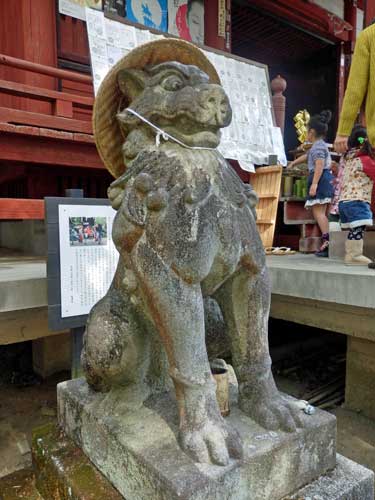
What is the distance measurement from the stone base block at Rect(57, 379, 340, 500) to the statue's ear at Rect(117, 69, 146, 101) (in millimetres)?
1033

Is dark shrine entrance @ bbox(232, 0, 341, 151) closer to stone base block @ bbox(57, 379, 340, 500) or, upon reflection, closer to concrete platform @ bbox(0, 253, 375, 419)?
concrete platform @ bbox(0, 253, 375, 419)

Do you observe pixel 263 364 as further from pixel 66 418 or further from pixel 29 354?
pixel 29 354

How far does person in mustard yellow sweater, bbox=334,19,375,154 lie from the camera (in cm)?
266

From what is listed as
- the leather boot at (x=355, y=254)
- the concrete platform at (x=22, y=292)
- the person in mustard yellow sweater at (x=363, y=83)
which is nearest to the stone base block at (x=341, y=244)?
the leather boot at (x=355, y=254)

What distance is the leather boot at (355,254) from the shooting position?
121 inches

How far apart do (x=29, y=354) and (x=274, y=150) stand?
3706 mm

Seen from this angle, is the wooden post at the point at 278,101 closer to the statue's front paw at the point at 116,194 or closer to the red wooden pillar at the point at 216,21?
the red wooden pillar at the point at 216,21

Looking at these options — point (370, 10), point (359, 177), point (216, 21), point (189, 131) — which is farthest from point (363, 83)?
point (370, 10)

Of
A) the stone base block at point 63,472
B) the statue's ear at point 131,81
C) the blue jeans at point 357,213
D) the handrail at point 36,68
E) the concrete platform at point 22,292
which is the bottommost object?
the stone base block at point 63,472

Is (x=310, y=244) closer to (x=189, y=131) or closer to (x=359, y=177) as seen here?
(x=359, y=177)

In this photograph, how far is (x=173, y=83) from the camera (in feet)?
3.81

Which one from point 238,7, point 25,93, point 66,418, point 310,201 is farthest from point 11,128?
point 238,7

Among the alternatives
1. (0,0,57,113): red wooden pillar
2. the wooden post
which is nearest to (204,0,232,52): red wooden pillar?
the wooden post

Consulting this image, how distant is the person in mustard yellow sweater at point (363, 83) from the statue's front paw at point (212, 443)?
248 centimetres
